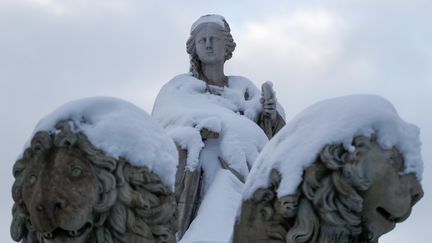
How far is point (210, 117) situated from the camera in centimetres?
1897

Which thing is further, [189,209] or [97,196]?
[189,209]

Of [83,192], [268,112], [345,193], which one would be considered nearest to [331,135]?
[345,193]

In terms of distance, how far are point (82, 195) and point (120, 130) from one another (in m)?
0.55

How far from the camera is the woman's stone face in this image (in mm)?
19938

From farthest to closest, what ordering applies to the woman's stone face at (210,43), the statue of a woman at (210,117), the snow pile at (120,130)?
the woman's stone face at (210,43) < the statue of a woman at (210,117) < the snow pile at (120,130)

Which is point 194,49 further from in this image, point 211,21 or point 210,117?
point 210,117

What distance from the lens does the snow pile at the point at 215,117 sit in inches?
733

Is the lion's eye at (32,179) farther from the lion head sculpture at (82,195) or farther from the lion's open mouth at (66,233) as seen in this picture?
the lion's open mouth at (66,233)

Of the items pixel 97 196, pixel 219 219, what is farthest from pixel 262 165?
pixel 219 219

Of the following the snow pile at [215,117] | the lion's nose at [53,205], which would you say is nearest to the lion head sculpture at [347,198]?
the lion's nose at [53,205]

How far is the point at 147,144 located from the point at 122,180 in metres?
0.33

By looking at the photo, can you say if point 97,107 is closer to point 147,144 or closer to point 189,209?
point 147,144

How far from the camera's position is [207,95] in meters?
19.8

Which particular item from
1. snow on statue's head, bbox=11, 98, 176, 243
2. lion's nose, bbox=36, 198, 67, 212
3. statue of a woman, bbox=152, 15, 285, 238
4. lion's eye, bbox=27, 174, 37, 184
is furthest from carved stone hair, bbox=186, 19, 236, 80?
lion's nose, bbox=36, 198, 67, 212
